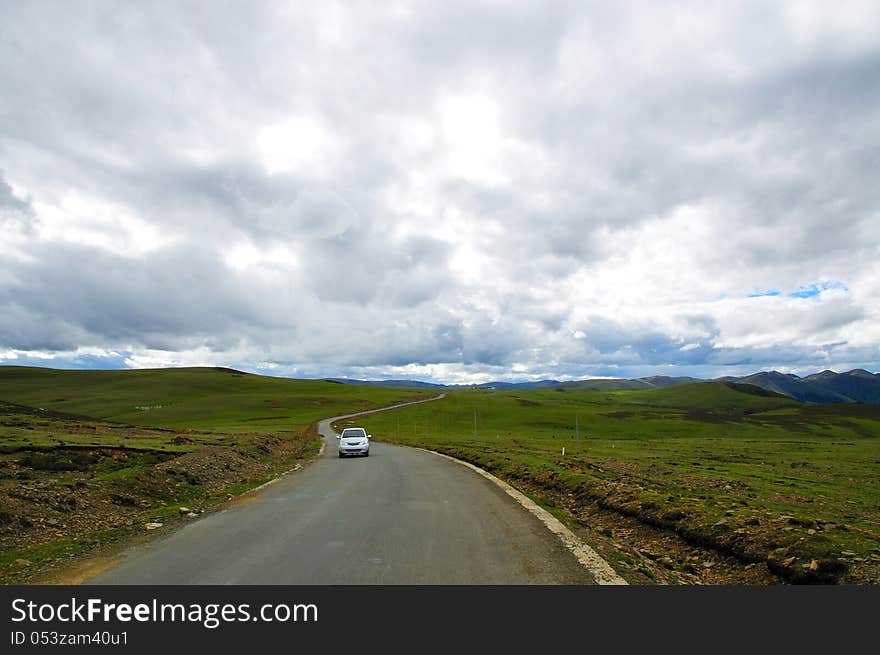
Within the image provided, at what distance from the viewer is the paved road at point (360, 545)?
25.3ft

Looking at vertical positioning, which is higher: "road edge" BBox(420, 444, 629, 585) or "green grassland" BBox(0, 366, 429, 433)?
"road edge" BBox(420, 444, 629, 585)

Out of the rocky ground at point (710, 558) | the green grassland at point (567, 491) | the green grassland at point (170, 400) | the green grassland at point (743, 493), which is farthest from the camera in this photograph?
the green grassland at point (170, 400)

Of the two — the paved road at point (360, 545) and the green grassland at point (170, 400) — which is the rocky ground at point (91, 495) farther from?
the green grassland at point (170, 400)

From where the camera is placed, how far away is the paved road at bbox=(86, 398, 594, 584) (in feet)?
25.3

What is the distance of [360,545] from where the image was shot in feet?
31.3

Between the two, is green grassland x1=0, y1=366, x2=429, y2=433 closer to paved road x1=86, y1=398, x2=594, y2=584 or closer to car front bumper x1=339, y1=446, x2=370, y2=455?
car front bumper x1=339, y1=446, x2=370, y2=455

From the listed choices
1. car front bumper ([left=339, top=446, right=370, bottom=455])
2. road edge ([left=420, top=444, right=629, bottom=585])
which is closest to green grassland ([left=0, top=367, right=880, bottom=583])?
road edge ([left=420, top=444, right=629, bottom=585])

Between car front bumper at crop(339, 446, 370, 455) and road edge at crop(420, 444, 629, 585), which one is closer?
road edge at crop(420, 444, 629, 585)

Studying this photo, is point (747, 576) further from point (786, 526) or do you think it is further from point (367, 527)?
point (367, 527)

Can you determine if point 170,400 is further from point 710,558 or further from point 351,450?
Result: point 710,558

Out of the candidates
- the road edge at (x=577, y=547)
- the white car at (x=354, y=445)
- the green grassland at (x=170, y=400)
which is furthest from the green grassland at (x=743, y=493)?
the green grassland at (x=170, y=400)

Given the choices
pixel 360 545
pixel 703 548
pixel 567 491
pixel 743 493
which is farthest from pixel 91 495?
pixel 743 493

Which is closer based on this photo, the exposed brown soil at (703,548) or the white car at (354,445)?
the exposed brown soil at (703,548)
